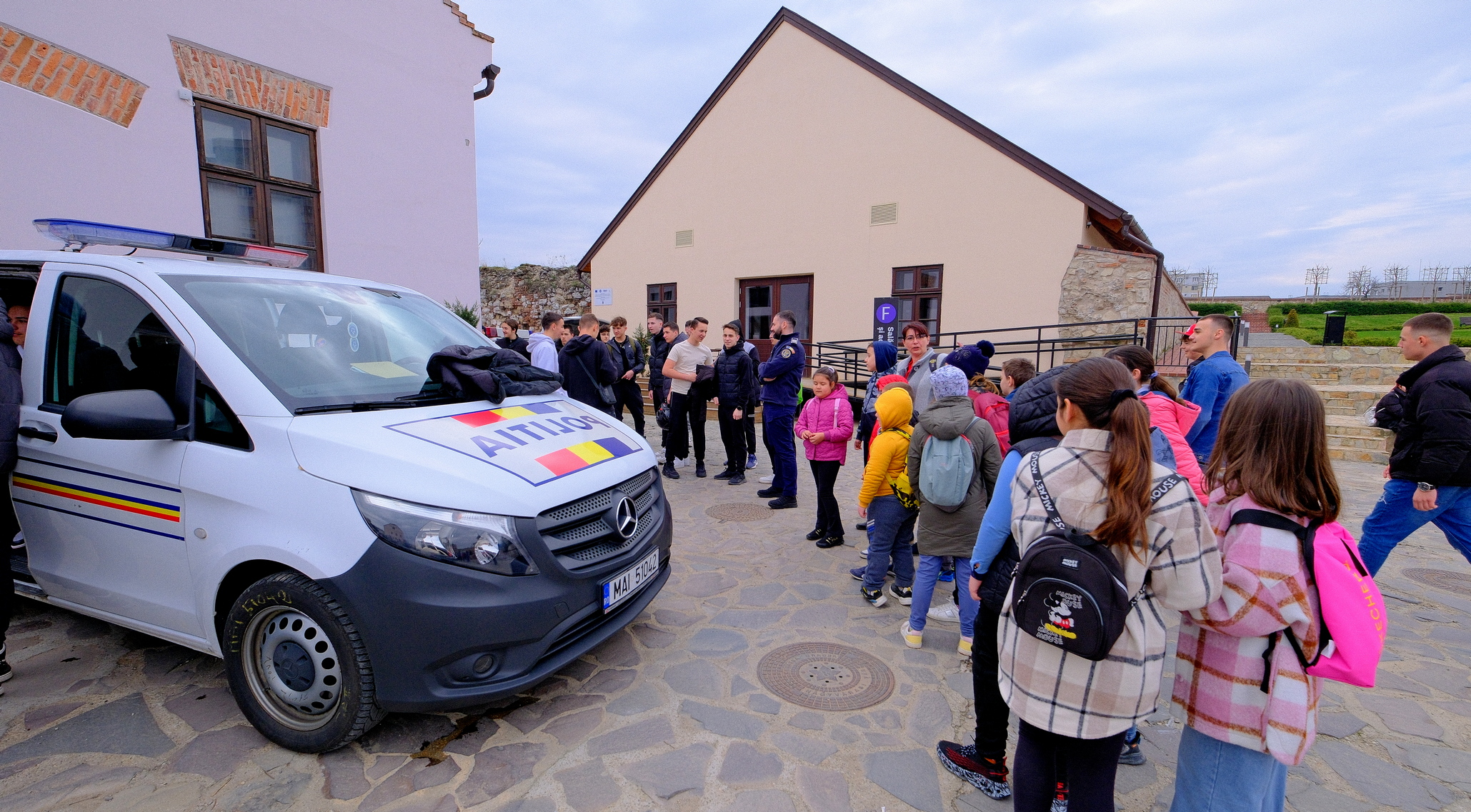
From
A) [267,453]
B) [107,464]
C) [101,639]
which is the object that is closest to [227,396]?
[267,453]

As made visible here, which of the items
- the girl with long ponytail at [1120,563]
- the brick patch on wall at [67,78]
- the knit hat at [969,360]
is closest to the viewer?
the girl with long ponytail at [1120,563]

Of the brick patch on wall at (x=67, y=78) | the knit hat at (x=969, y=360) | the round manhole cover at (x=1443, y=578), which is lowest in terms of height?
the round manhole cover at (x=1443, y=578)

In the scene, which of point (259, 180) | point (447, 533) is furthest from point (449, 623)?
point (259, 180)

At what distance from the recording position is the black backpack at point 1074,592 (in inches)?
61.3

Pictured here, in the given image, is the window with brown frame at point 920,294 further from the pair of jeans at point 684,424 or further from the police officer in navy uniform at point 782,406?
the police officer in navy uniform at point 782,406

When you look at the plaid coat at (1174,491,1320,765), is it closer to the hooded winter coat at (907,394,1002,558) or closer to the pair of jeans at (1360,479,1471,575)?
the hooded winter coat at (907,394,1002,558)

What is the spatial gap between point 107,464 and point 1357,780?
521cm

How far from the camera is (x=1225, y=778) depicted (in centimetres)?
174

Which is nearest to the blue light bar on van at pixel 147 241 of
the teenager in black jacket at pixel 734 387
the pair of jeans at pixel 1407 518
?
the teenager in black jacket at pixel 734 387

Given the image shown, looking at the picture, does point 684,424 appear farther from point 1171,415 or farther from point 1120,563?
point 1120,563

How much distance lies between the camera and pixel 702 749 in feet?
8.47

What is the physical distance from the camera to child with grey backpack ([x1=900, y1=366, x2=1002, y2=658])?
3.25 metres

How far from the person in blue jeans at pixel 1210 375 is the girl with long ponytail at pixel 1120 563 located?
2.73 meters

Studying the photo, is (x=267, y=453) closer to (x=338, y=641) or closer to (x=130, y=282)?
(x=338, y=641)
